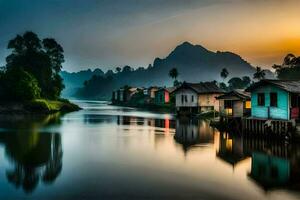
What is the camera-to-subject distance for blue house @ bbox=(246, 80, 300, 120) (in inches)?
1380

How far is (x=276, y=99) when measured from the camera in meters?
36.7

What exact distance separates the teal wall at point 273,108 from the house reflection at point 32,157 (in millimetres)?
21466

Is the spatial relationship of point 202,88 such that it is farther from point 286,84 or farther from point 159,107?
point 286,84

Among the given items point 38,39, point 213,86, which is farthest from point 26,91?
point 213,86

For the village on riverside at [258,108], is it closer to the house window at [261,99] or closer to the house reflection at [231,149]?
the house window at [261,99]

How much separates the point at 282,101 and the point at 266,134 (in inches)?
160

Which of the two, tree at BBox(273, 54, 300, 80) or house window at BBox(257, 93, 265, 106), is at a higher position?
tree at BBox(273, 54, 300, 80)

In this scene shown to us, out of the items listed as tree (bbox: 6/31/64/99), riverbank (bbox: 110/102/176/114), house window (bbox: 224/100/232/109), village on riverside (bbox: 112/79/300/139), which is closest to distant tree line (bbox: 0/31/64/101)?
tree (bbox: 6/31/64/99)

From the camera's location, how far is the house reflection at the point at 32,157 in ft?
70.1

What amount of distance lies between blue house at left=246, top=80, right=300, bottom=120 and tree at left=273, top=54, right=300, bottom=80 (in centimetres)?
6375

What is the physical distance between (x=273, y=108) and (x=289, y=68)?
249 feet

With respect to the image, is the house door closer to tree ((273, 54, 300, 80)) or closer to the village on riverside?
the village on riverside

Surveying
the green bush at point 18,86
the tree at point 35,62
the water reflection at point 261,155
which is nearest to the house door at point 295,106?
the water reflection at point 261,155

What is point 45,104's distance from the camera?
8331cm
